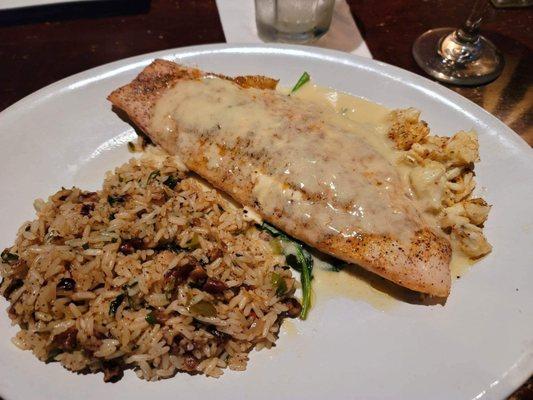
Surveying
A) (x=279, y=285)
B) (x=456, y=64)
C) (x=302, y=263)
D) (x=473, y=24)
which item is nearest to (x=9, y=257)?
(x=279, y=285)

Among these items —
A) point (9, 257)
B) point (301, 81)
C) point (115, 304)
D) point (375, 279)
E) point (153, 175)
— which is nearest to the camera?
point (115, 304)

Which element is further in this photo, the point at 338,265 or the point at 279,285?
the point at 338,265

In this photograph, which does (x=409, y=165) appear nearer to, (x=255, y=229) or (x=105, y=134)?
(x=255, y=229)

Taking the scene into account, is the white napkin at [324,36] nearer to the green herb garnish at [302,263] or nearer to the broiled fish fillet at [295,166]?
the broiled fish fillet at [295,166]

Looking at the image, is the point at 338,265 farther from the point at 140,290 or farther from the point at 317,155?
the point at 140,290

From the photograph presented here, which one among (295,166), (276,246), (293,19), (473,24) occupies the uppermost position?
(293,19)

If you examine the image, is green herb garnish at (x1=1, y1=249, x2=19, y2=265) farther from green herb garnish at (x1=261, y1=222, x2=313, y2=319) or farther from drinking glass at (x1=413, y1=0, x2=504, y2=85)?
drinking glass at (x1=413, y1=0, x2=504, y2=85)

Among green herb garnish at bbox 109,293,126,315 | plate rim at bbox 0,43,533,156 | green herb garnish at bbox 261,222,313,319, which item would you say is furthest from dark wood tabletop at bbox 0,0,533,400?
green herb garnish at bbox 109,293,126,315

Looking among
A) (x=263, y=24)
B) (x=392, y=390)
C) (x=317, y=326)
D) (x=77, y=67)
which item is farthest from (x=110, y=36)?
(x=392, y=390)
